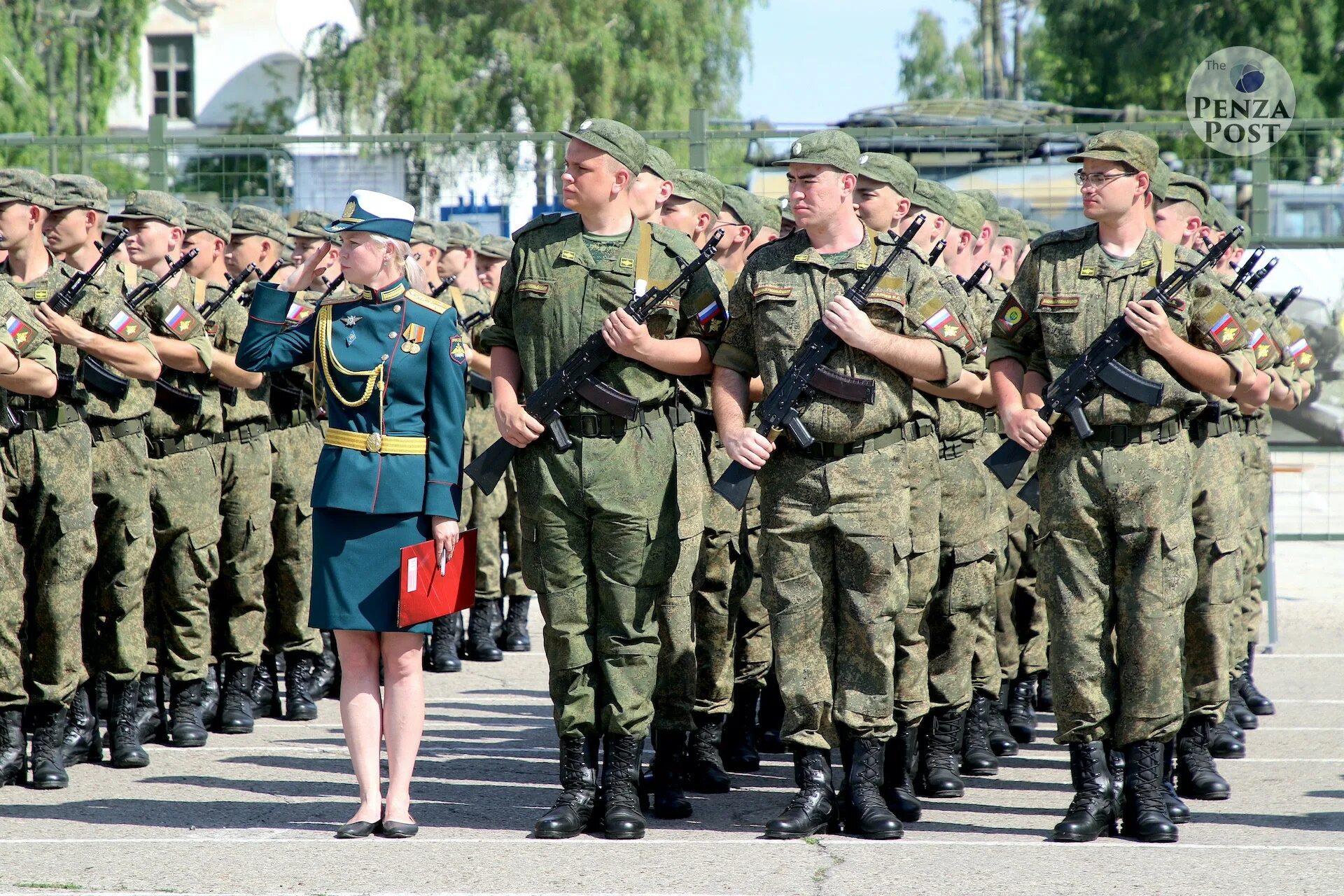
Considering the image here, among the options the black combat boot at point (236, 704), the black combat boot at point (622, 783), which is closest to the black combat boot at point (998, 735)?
the black combat boot at point (622, 783)

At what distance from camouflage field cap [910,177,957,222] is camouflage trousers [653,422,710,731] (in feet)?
5.52

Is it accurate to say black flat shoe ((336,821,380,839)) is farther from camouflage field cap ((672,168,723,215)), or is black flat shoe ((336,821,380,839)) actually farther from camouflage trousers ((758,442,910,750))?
camouflage field cap ((672,168,723,215))


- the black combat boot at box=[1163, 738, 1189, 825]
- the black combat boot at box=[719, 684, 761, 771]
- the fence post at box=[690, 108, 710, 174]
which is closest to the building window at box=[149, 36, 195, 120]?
the fence post at box=[690, 108, 710, 174]

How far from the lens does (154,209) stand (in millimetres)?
8227

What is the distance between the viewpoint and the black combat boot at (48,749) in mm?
7070

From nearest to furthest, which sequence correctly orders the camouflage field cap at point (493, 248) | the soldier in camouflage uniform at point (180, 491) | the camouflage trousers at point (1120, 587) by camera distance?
the camouflage trousers at point (1120, 587) < the soldier in camouflage uniform at point (180, 491) < the camouflage field cap at point (493, 248)

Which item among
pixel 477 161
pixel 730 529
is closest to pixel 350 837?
pixel 730 529

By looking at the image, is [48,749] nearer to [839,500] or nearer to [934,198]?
[839,500]

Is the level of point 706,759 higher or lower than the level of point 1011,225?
lower

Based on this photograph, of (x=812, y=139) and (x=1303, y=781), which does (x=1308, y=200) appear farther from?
(x=812, y=139)

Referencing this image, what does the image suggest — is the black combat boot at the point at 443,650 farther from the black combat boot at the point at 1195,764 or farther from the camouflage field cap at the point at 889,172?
the black combat boot at the point at 1195,764

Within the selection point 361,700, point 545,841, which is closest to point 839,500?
point 545,841

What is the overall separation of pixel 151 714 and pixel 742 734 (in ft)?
8.62

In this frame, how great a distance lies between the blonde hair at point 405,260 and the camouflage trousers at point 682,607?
1.05 metres
